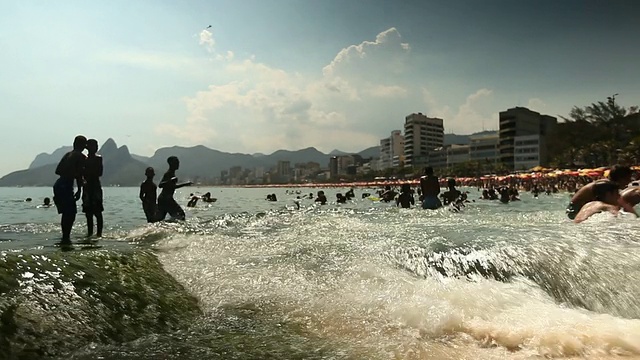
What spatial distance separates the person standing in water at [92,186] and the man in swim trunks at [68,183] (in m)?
0.59

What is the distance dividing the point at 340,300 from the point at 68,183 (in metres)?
6.87

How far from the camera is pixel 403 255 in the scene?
23.6 feet

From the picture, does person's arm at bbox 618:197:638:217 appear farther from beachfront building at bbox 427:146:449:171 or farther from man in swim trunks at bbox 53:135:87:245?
beachfront building at bbox 427:146:449:171

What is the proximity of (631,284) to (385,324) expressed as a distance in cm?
350

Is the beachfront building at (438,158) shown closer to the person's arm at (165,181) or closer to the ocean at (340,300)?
the person's arm at (165,181)

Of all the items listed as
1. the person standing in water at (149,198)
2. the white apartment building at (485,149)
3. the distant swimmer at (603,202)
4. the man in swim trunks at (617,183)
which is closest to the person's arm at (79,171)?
the person standing in water at (149,198)

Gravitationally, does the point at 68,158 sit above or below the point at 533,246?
above

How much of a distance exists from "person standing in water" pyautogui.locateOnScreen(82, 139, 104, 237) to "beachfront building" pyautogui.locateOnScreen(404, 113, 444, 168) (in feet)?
529

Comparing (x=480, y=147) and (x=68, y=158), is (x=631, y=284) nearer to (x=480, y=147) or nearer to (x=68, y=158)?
(x=68, y=158)

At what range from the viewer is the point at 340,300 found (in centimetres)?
545

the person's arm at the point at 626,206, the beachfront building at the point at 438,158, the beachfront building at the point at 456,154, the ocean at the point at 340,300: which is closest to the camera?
the ocean at the point at 340,300

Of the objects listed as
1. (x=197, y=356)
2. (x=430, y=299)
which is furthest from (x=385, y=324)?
(x=197, y=356)

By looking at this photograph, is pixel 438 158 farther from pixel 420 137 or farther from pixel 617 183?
pixel 617 183

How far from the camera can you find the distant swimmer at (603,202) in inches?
357
